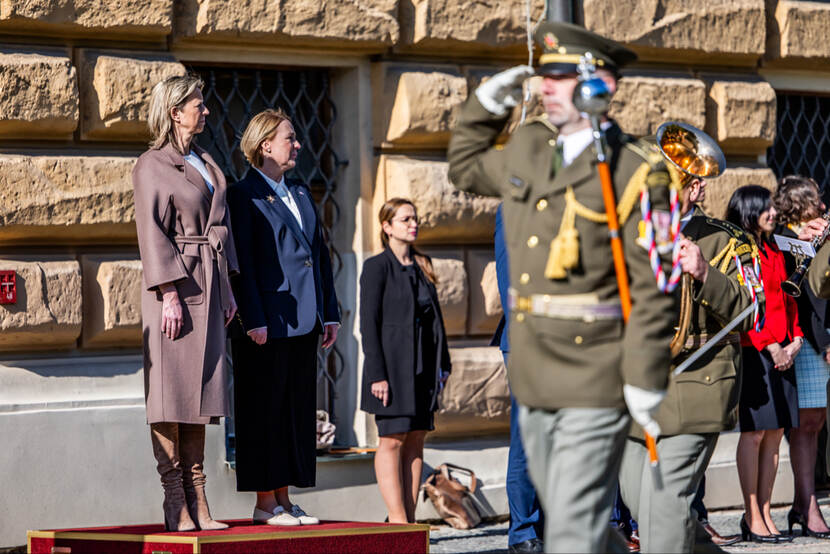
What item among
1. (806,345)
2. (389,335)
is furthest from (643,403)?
(806,345)

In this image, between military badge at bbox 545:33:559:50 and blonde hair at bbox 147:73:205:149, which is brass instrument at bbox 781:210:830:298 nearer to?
blonde hair at bbox 147:73:205:149

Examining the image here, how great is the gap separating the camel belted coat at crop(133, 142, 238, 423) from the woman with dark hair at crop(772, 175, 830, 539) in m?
3.33

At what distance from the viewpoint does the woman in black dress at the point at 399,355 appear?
7090 millimetres

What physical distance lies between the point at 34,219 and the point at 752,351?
11.6 feet

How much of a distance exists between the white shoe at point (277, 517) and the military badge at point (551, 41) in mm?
2529

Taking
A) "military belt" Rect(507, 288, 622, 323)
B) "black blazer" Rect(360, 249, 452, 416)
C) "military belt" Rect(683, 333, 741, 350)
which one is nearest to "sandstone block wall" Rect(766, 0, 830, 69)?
"black blazer" Rect(360, 249, 452, 416)

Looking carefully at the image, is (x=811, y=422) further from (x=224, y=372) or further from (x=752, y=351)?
(x=224, y=372)

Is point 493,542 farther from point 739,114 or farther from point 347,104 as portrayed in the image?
point 739,114

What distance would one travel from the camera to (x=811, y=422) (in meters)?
7.93

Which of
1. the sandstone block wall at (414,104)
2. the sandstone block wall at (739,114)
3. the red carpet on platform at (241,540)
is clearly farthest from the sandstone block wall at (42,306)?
the sandstone block wall at (739,114)

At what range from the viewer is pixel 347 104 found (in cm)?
787

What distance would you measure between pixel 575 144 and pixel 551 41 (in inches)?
12.2

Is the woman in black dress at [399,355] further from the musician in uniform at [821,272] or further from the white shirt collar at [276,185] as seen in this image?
the musician in uniform at [821,272]

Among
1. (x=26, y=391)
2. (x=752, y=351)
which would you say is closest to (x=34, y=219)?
(x=26, y=391)
